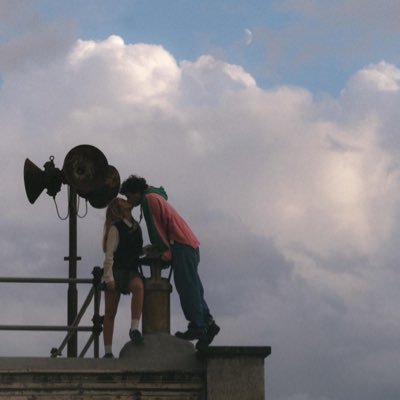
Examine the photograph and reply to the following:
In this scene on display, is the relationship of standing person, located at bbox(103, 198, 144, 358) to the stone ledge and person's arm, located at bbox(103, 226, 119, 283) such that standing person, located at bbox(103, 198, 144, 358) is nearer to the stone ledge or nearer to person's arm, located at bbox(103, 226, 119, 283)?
person's arm, located at bbox(103, 226, 119, 283)

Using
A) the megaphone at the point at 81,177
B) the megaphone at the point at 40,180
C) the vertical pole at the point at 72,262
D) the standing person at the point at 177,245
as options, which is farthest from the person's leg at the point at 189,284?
the megaphone at the point at 40,180

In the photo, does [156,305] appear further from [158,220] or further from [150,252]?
[158,220]

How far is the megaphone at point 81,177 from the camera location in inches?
608

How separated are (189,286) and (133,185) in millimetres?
1380

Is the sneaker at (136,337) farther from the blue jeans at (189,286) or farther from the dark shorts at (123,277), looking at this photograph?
the blue jeans at (189,286)

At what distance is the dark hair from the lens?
42.9 ft

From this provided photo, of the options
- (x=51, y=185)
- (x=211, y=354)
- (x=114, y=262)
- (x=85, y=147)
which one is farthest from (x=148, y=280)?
(x=51, y=185)

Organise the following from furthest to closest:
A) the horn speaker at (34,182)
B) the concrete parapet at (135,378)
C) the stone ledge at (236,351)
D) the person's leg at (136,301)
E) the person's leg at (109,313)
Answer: the horn speaker at (34,182)
the person's leg at (109,313)
the person's leg at (136,301)
the stone ledge at (236,351)
the concrete parapet at (135,378)

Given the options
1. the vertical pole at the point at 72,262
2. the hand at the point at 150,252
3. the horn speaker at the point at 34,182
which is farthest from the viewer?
the horn speaker at the point at 34,182

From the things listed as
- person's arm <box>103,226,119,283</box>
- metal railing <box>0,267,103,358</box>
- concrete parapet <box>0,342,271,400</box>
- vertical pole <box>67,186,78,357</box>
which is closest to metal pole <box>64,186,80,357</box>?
vertical pole <box>67,186,78,357</box>

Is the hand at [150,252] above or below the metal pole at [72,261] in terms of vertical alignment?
below

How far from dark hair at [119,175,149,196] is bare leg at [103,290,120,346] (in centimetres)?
124

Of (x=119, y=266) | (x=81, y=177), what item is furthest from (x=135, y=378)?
(x=81, y=177)

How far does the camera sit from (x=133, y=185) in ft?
42.9
